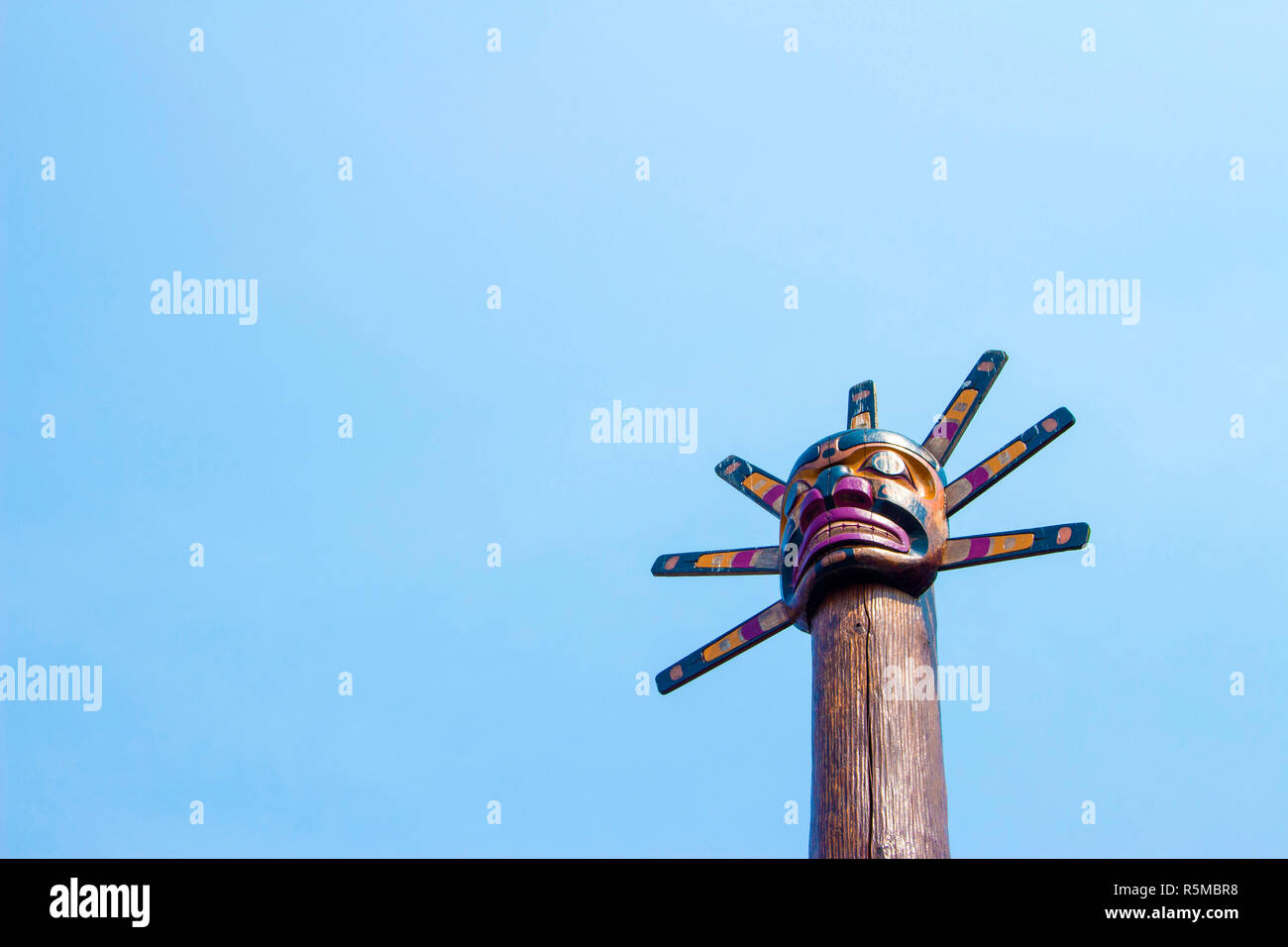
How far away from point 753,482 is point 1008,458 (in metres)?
1.77

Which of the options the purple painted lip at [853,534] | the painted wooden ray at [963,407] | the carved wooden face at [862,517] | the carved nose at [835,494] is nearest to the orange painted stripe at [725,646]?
the carved wooden face at [862,517]

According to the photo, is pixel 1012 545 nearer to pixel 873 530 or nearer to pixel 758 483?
pixel 873 530

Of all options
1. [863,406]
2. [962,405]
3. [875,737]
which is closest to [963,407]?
[962,405]

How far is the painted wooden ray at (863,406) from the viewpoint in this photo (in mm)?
10531

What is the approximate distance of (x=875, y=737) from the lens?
8.23 m

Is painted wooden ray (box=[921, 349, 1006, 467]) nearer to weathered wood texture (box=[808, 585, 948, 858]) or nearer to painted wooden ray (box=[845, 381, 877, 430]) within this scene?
painted wooden ray (box=[845, 381, 877, 430])

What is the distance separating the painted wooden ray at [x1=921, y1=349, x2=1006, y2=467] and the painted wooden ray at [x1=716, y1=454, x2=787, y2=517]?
102 cm
